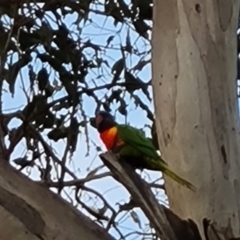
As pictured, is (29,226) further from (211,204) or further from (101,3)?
(101,3)

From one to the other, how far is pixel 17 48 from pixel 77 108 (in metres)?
0.27

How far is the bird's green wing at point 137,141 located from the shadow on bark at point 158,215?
12 cm

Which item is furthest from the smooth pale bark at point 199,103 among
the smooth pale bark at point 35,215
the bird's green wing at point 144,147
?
the smooth pale bark at point 35,215

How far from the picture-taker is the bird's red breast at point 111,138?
1327 millimetres

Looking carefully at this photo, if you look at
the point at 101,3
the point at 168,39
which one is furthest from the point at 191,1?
the point at 101,3

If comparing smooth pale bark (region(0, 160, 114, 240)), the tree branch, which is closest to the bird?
the tree branch

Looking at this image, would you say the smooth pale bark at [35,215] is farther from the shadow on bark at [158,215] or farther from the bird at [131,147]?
the bird at [131,147]

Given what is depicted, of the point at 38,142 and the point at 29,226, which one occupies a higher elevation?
the point at 38,142

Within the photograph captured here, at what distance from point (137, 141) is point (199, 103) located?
0.51 ft

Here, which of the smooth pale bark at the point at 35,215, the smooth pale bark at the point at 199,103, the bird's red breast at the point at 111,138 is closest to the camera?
the smooth pale bark at the point at 35,215

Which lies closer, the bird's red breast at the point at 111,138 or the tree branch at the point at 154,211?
the tree branch at the point at 154,211

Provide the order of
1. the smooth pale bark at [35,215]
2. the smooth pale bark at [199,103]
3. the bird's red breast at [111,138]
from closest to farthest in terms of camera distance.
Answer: the smooth pale bark at [35,215] → the smooth pale bark at [199,103] → the bird's red breast at [111,138]

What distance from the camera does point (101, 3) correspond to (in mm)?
2131

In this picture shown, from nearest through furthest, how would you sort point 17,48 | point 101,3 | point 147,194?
point 147,194 < point 17,48 < point 101,3
